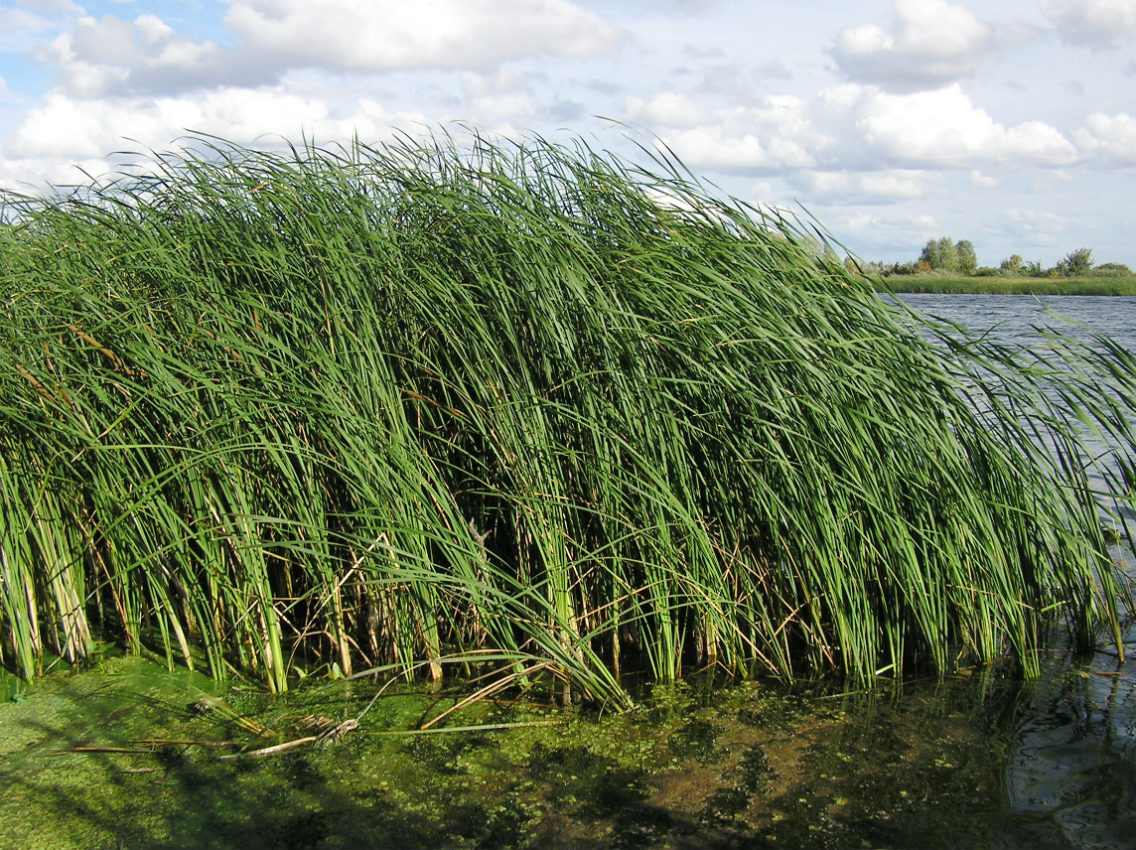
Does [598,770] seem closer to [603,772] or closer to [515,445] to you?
[603,772]

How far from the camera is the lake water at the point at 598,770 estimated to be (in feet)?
8.13

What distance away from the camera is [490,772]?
9.12 feet

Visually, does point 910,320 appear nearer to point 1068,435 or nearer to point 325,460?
point 1068,435

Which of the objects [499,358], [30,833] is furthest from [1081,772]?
[30,833]

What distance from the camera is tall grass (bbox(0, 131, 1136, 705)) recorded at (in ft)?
10.1

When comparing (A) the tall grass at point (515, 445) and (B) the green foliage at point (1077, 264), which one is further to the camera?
(B) the green foliage at point (1077, 264)

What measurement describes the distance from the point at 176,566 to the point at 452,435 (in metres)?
1.15

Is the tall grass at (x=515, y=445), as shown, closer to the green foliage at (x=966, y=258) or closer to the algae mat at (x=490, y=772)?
the algae mat at (x=490, y=772)

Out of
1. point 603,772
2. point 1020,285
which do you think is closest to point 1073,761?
point 603,772

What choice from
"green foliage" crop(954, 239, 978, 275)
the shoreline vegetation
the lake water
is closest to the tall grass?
the lake water

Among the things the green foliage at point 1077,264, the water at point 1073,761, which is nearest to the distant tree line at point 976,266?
the green foliage at point 1077,264

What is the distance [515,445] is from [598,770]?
1095 mm

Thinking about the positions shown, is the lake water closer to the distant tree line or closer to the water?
the water

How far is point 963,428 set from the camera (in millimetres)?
3387
